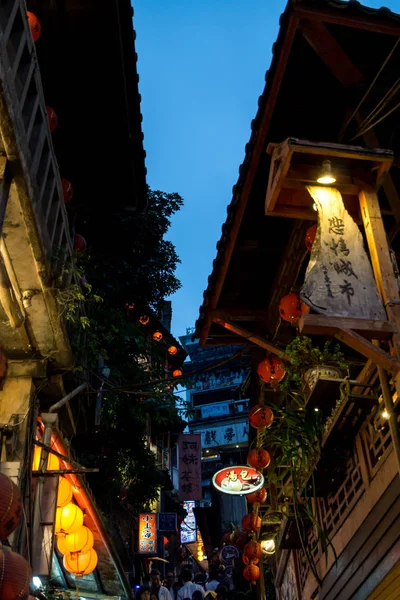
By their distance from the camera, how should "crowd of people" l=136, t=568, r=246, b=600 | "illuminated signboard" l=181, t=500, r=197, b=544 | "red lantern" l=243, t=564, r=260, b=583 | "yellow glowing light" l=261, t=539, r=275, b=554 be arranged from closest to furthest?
"crowd of people" l=136, t=568, r=246, b=600
"red lantern" l=243, t=564, r=260, b=583
"yellow glowing light" l=261, t=539, r=275, b=554
"illuminated signboard" l=181, t=500, r=197, b=544

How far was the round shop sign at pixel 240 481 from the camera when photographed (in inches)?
501

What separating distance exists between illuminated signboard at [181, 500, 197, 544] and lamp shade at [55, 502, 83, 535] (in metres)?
26.5

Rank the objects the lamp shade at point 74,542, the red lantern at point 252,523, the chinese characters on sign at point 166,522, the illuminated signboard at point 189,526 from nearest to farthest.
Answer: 1. the lamp shade at point 74,542
2. the red lantern at point 252,523
3. the chinese characters on sign at point 166,522
4. the illuminated signboard at point 189,526

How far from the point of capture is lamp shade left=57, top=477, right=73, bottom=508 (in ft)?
31.6

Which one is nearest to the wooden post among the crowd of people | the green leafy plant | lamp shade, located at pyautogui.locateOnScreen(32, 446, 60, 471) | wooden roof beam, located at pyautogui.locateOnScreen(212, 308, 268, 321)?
the green leafy plant

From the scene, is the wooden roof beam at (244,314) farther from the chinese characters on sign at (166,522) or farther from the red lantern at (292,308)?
the chinese characters on sign at (166,522)

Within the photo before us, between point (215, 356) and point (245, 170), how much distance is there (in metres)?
53.9

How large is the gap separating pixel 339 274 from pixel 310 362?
2.92 metres

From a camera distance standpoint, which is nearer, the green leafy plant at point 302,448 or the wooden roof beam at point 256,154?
the wooden roof beam at point 256,154

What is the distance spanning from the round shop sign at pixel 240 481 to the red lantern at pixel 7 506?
7.92 m

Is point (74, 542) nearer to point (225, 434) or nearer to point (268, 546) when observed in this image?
point (268, 546)

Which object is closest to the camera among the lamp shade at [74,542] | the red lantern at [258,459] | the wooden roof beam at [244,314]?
the lamp shade at [74,542]

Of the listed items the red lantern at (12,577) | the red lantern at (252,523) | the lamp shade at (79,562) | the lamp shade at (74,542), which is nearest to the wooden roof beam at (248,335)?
the lamp shade at (74,542)

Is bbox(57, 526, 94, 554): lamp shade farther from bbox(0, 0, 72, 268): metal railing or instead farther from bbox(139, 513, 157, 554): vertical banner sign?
bbox(139, 513, 157, 554): vertical banner sign
